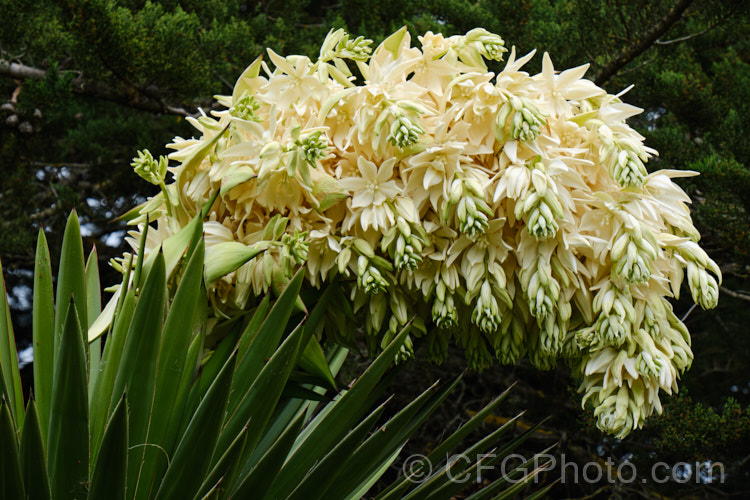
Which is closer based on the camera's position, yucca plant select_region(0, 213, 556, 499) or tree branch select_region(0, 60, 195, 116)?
yucca plant select_region(0, 213, 556, 499)

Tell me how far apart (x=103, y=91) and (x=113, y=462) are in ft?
8.33

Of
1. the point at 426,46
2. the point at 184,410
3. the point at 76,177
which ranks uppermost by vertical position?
the point at 426,46

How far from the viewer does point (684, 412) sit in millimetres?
2719

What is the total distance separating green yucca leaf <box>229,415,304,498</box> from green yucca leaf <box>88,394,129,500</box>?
0.17m

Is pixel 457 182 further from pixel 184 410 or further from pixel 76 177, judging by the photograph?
pixel 76 177

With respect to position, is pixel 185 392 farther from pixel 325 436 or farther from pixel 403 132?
pixel 403 132

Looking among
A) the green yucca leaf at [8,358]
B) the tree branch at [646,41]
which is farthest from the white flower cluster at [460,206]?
the tree branch at [646,41]

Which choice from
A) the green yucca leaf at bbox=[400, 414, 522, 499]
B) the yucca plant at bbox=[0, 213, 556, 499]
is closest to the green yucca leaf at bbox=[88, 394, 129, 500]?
the yucca plant at bbox=[0, 213, 556, 499]

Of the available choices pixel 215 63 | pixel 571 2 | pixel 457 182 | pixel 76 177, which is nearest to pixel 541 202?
pixel 457 182

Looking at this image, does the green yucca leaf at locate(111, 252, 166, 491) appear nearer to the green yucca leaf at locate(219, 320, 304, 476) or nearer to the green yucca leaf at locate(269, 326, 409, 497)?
the green yucca leaf at locate(219, 320, 304, 476)

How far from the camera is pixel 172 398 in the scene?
3.19 ft

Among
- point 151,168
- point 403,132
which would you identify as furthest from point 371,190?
point 151,168

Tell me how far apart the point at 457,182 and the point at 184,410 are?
52 cm

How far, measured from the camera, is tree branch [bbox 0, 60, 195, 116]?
2.97 meters
